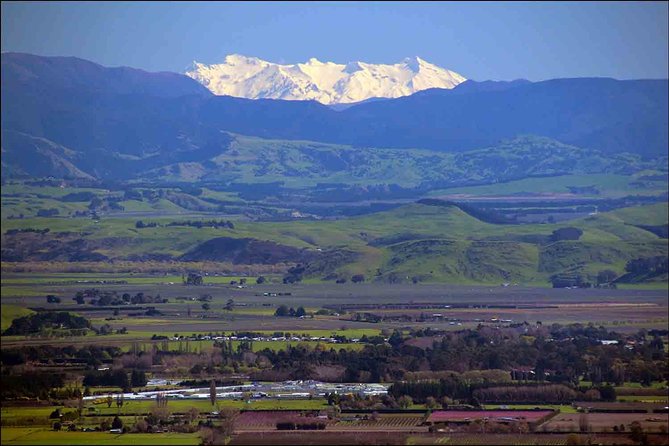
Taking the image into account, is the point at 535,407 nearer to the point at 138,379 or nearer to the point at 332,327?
the point at 138,379

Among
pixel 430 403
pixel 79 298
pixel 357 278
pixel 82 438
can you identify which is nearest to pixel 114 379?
pixel 430 403

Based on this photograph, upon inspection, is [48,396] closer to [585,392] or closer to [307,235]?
[585,392]

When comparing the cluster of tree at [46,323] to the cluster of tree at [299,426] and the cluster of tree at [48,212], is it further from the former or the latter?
the cluster of tree at [48,212]

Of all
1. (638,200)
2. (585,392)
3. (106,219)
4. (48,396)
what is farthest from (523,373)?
(638,200)

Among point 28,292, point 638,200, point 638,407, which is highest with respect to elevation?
point 638,200

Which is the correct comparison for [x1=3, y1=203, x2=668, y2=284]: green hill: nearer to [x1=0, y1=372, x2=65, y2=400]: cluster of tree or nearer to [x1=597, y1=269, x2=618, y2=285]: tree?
[x1=597, y1=269, x2=618, y2=285]: tree

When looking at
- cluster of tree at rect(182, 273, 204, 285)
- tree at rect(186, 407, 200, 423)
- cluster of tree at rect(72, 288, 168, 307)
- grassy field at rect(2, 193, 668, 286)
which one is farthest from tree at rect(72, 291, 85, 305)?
tree at rect(186, 407, 200, 423)
